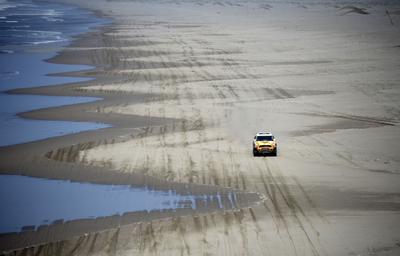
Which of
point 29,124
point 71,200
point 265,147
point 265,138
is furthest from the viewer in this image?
point 29,124

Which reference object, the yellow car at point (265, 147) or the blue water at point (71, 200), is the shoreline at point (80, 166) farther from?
the yellow car at point (265, 147)

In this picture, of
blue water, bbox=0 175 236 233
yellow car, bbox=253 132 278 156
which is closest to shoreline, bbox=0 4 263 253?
blue water, bbox=0 175 236 233

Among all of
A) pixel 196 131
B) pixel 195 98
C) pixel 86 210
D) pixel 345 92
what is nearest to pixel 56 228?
pixel 86 210

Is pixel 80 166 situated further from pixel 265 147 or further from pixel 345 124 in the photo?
pixel 345 124

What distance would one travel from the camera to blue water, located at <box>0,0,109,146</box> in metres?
32.0

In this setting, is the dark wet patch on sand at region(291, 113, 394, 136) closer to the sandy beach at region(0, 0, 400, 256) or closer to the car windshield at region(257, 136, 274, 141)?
the sandy beach at region(0, 0, 400, 256)

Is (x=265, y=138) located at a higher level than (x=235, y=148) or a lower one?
higher

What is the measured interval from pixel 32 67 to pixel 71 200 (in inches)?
1245

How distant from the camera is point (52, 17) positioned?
10069 centimetres

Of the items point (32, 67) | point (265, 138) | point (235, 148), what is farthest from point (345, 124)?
point (32, 67)

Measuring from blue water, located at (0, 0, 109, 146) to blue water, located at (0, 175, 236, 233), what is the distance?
6875 mm

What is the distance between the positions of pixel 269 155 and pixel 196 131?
5495mm

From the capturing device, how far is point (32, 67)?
51375mm

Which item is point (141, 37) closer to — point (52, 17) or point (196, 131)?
point (52, 17)
